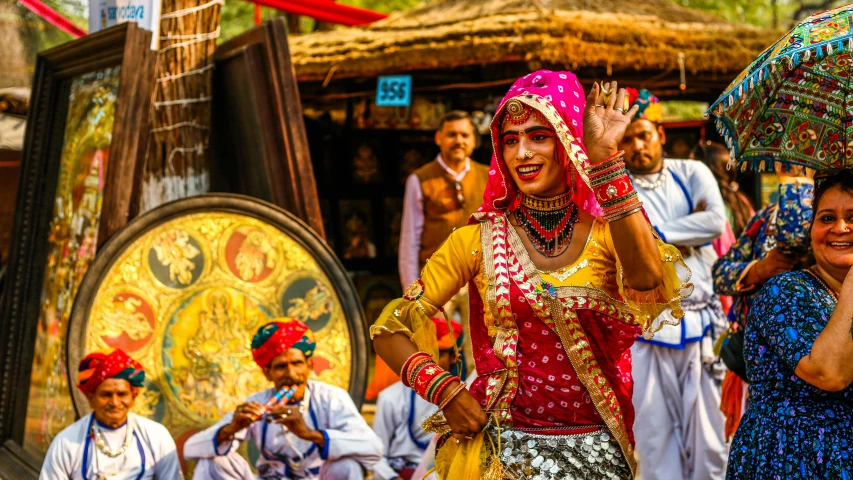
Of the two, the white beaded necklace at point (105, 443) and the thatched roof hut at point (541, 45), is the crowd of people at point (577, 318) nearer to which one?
the white beaded necklace at point (105, 443)

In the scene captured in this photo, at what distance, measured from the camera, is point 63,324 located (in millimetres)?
6770

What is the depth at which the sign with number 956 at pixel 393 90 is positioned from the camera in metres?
10.4

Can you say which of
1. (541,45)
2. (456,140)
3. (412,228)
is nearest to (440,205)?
(412,228)

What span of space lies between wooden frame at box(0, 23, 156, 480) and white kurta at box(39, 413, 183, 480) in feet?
3.81

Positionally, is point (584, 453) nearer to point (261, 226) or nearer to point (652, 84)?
point (261, 226)

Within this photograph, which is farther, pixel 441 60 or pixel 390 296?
pixel 390 296

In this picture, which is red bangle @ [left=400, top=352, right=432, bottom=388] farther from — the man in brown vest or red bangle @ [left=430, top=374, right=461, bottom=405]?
→ the man in brown vest

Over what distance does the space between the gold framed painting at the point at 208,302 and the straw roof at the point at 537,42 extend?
354 cm

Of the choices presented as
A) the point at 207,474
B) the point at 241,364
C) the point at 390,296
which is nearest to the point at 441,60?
the point at 390,296

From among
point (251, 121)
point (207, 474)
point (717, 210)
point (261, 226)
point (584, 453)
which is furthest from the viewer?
point (251, 121)

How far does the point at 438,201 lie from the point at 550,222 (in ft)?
15.9

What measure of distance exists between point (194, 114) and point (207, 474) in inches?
103

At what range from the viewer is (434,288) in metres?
3.62

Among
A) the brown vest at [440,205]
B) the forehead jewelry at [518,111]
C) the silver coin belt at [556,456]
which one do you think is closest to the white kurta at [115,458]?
the silver coin belt at [556,456]
